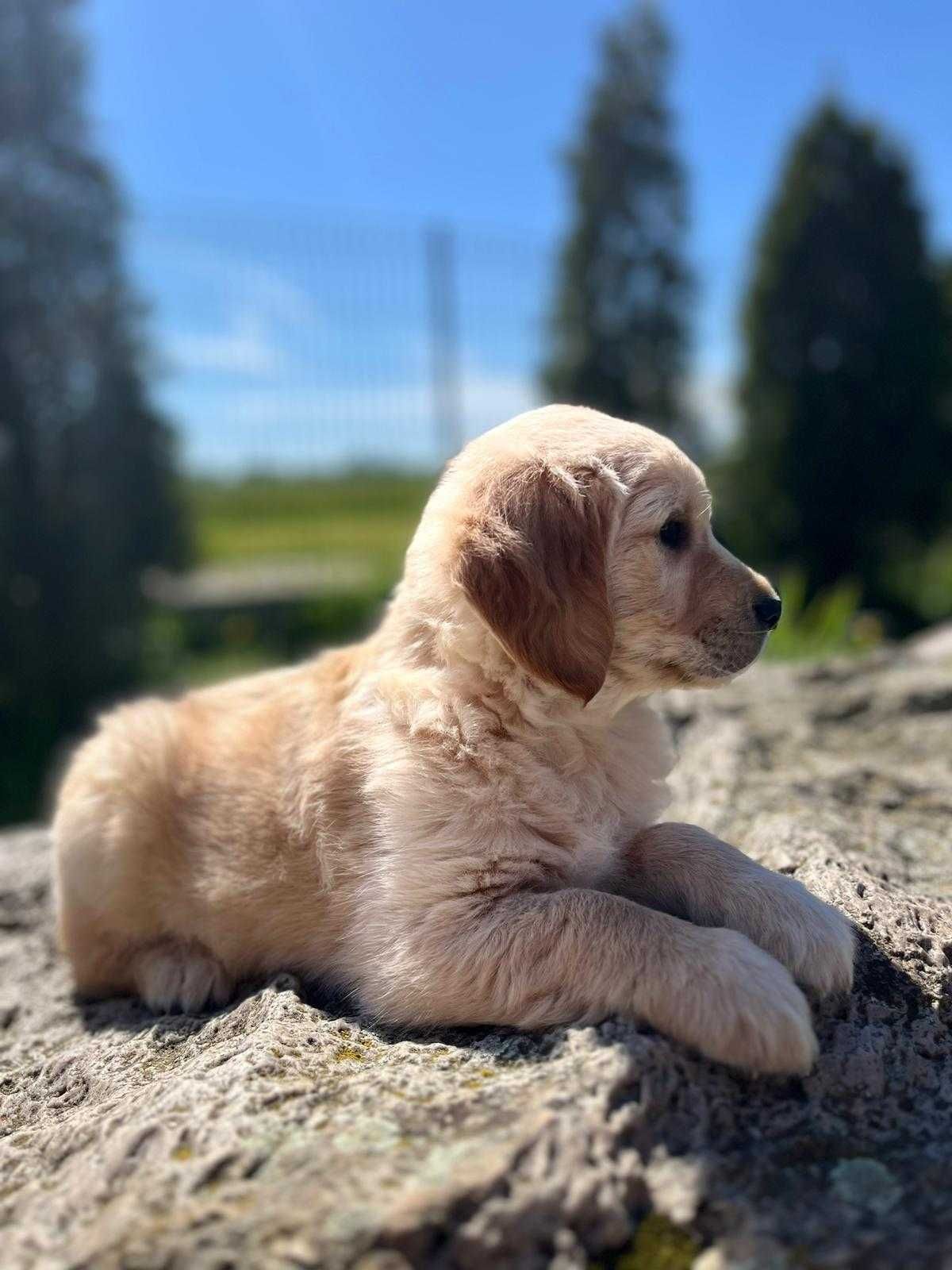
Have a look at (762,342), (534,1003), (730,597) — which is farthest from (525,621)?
(762,342)

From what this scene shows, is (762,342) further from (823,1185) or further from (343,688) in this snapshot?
(823,1185)

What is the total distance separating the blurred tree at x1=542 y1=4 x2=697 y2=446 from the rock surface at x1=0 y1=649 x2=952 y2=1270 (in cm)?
982

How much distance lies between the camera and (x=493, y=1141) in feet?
5.21

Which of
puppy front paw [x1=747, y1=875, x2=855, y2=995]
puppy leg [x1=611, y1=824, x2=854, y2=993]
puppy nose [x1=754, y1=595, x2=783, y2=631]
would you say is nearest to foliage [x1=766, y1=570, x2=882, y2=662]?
puppy nose [x1=754, y1=595, x2=783, y2=631]

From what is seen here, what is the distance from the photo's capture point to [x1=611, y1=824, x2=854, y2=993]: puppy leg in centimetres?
199

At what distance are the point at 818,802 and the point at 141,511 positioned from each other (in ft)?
22.8

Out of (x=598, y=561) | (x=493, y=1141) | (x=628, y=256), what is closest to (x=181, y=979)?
(x=493, y=1141)

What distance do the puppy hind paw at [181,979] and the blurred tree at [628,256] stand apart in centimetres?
947

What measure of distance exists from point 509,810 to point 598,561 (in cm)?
57

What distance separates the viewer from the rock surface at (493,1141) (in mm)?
1459

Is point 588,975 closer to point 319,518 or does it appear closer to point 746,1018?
point 746,1018

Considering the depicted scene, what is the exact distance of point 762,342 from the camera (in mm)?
9906

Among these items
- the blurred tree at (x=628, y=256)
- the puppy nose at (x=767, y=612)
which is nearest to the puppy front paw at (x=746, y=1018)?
the puppy nose at (x=767, y=612)

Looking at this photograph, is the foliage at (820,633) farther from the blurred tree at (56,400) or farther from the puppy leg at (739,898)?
the blurred tree at (56,400)
